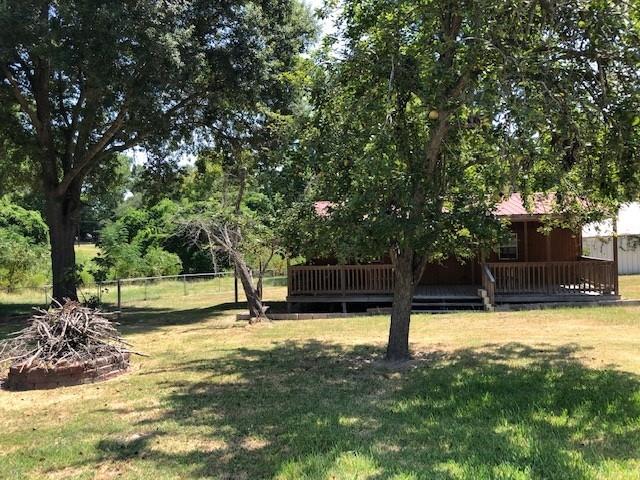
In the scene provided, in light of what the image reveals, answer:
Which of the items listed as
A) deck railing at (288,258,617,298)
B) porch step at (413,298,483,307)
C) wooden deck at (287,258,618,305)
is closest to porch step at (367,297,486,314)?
porch step at (413,298,483,307)

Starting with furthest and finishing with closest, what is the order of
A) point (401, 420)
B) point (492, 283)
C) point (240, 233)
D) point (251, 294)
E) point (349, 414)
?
point (492, 283) → point (251, 294) → point (240, 233) → point (349, 414) → point (401, 420)

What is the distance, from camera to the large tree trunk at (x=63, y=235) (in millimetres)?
18078

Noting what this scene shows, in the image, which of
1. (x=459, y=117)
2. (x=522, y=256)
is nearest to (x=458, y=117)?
(x=459, y=117)

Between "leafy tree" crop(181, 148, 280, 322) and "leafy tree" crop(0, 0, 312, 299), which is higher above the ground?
"leafy tree" crop(0, 0, 312, 299)

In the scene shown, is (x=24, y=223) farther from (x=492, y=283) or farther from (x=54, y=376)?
(x=54, y=376)

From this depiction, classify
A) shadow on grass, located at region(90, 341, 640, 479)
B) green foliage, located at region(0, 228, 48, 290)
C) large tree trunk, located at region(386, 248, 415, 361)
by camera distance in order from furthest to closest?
green foliage, located at region(0, 228, 48, 290), large tree trunk, located at region(386, 248, 415, 361), shadow on grass, located at region(90, 341, 640, 479)

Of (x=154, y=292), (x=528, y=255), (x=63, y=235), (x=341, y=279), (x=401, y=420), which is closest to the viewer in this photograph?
(x=401, y=420)

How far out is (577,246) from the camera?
21375mm

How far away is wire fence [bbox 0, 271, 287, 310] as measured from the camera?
78.7 ft

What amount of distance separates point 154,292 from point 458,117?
75.2 ft

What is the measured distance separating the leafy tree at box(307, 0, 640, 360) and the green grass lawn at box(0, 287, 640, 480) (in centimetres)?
186

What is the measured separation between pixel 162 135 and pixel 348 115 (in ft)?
40.0

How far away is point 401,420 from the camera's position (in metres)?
6.12

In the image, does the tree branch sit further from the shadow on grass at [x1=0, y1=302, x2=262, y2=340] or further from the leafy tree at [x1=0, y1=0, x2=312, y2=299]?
the shadow on grass at [x1=0, y1=302, x2=262, y2=340]
